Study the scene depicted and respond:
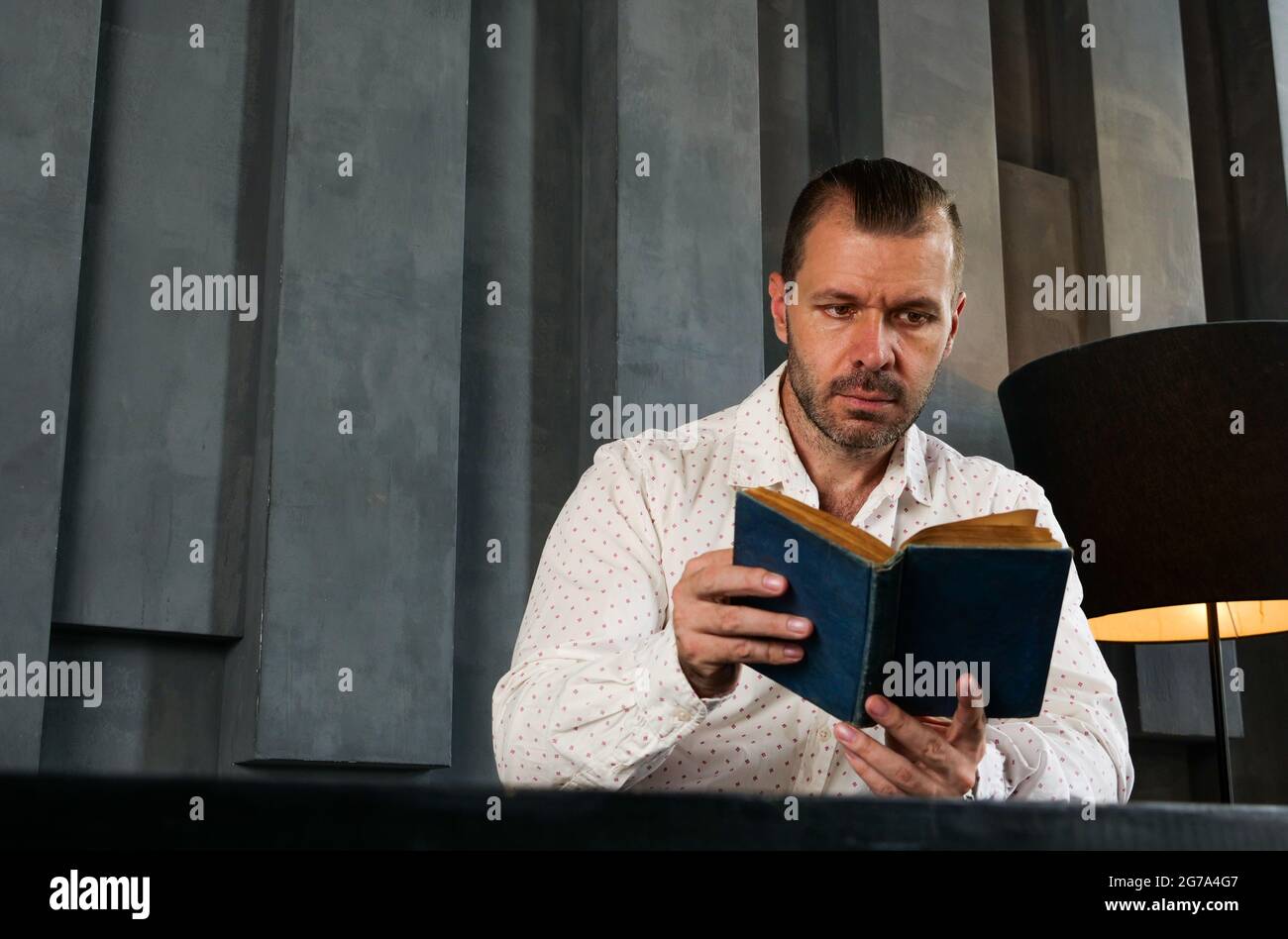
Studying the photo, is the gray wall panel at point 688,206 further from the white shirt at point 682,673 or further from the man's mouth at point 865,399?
the man's mouth at point 865,399

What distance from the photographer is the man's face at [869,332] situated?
5.78 ft

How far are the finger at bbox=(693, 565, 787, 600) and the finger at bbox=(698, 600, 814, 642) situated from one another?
0.06ft

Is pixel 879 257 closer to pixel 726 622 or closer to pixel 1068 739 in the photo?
pixel 1068 739

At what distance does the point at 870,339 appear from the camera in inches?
69.7

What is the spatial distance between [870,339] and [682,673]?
72cm

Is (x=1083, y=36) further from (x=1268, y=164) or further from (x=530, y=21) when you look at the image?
(x=530, y=21)

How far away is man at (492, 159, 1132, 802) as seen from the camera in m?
1.29

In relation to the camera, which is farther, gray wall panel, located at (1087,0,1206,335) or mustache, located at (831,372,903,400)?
gray wall panel, located at (1087,0,1206,335)

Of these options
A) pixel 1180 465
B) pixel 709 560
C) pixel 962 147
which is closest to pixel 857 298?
pixel 709 560

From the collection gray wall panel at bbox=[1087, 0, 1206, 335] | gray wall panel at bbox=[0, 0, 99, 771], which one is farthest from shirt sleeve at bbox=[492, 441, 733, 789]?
gray wall panel at bbox=[1087, 0, 1206, 335]

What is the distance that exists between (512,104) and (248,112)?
60cm

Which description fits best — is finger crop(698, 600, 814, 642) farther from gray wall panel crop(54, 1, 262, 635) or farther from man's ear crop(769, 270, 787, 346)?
gray wall panel crop(54, 1, 262, 635)

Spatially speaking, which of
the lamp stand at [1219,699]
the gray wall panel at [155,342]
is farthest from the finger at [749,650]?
the lamp stand at [1219,699]

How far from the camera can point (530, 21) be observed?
3064 mm
